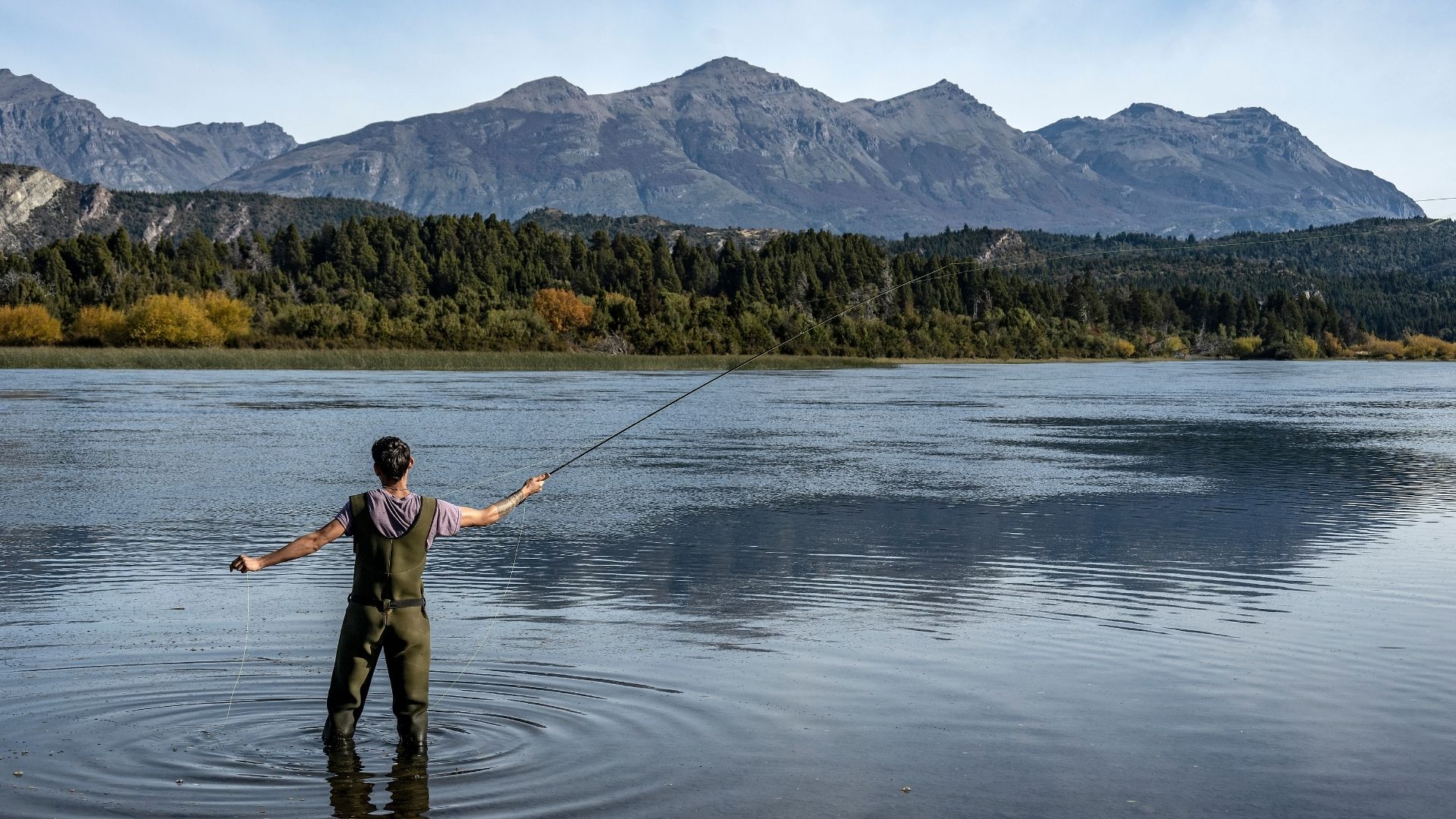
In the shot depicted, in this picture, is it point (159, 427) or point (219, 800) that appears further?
point (159, 427)

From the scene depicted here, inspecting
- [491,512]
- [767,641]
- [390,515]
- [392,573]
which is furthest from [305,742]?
[767,641]

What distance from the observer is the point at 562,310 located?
157125 mm

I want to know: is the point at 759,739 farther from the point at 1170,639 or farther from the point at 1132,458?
the point at 1132,458

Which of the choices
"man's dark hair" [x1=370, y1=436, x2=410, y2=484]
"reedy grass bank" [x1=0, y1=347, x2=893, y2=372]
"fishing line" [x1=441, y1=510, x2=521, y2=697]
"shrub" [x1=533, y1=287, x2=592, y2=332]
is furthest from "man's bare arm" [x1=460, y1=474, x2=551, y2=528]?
"shrub" [x1=533, y1=287, x2=592, y2=332]

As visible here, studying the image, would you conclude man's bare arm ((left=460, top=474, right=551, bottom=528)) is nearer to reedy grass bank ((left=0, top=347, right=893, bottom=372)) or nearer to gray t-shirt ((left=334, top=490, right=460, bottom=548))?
gray t-shirt ((left=334, top=490, right=460, bottom=548))

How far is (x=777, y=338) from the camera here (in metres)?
150

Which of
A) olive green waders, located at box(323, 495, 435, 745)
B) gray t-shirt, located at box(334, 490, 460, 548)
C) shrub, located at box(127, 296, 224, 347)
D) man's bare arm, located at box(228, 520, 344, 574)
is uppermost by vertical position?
shrub, located at box(127, 296, 224, 347)

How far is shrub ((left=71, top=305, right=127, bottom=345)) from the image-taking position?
424 ft

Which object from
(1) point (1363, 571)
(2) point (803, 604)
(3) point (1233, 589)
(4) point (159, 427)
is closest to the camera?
(2) point (803, 604)

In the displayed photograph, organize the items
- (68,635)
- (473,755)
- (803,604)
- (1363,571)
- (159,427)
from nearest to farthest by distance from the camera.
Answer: (473,755)
(68,635)
(803,604)
(1363,571)
(159,427)

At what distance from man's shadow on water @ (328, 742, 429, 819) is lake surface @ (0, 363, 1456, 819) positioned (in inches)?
1.5

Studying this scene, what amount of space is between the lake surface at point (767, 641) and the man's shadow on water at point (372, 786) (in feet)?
0.13

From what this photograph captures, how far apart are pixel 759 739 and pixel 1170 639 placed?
522cm

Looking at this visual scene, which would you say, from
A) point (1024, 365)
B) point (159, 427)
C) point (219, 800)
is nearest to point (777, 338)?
point (1024, 365)
